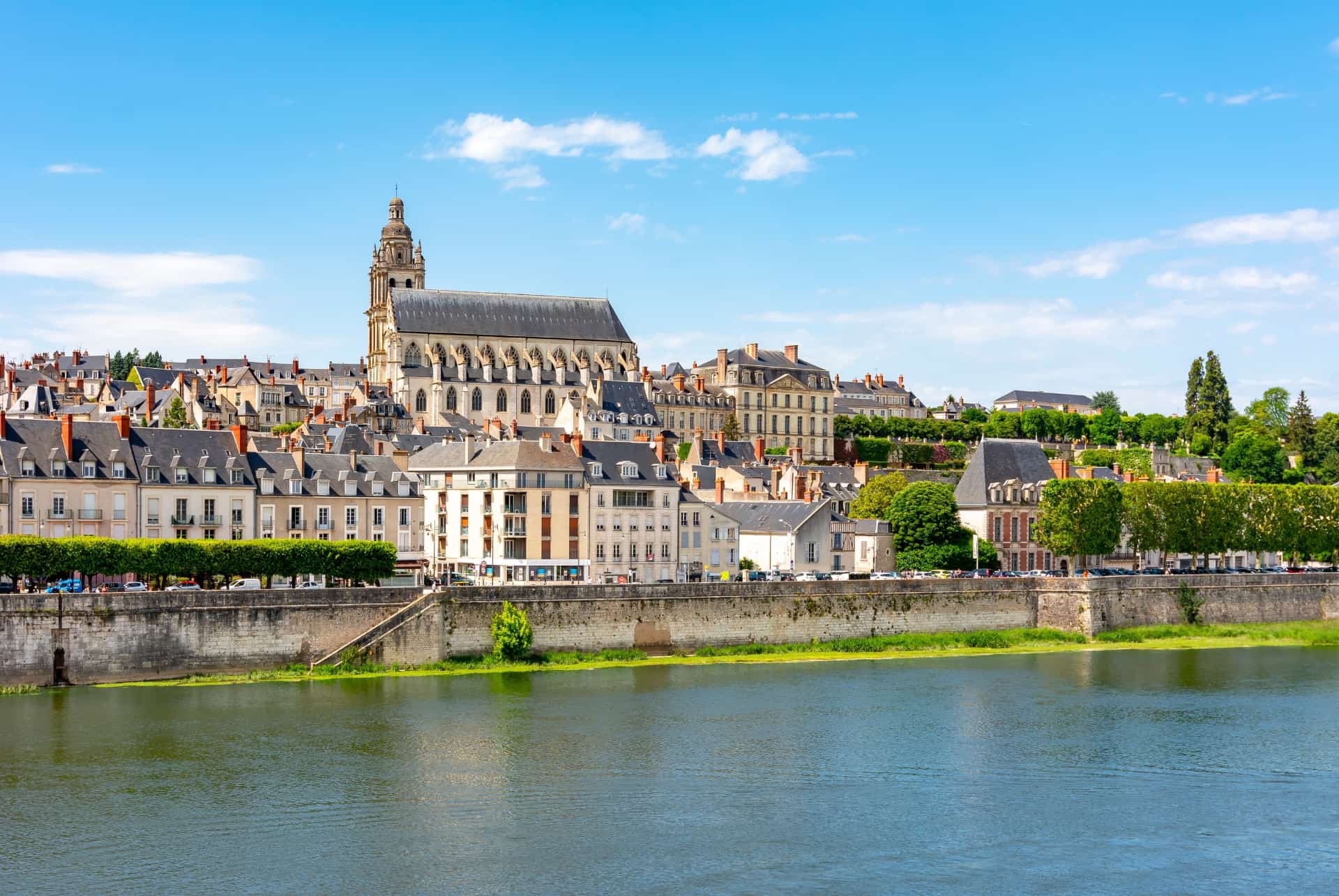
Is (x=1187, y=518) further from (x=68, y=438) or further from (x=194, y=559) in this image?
(x=68, y=438)

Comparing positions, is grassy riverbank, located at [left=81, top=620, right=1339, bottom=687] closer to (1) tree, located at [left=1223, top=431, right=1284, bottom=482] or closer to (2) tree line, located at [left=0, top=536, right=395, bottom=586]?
(2) tree line, located at [left=0, top=536, right=395, bottom=586]

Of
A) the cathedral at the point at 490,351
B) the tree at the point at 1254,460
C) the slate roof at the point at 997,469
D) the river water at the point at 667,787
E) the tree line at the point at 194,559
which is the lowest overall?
the river water at the point at 667,787

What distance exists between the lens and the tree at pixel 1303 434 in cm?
10250

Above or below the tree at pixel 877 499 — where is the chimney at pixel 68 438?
above

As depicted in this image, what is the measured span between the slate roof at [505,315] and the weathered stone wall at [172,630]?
62.8 m

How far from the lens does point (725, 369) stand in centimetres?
9956

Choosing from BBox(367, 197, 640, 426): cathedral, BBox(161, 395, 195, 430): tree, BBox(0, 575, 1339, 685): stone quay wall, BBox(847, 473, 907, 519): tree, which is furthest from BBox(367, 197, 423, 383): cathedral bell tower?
BBox(0, 575, 1339, 685): stone quay wall

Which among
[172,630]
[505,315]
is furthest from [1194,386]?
[172,630]

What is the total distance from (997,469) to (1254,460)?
4135cm

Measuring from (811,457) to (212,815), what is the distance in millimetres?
74117

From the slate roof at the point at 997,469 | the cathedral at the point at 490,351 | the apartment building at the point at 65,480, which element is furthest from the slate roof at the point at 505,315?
the apartment building at the point at 65,480

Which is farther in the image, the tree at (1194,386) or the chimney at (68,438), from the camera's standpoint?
the tree at (1194,386)

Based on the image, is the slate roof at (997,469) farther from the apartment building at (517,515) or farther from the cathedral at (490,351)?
the cathedral at (490,351)

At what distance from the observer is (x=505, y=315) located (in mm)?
104875
